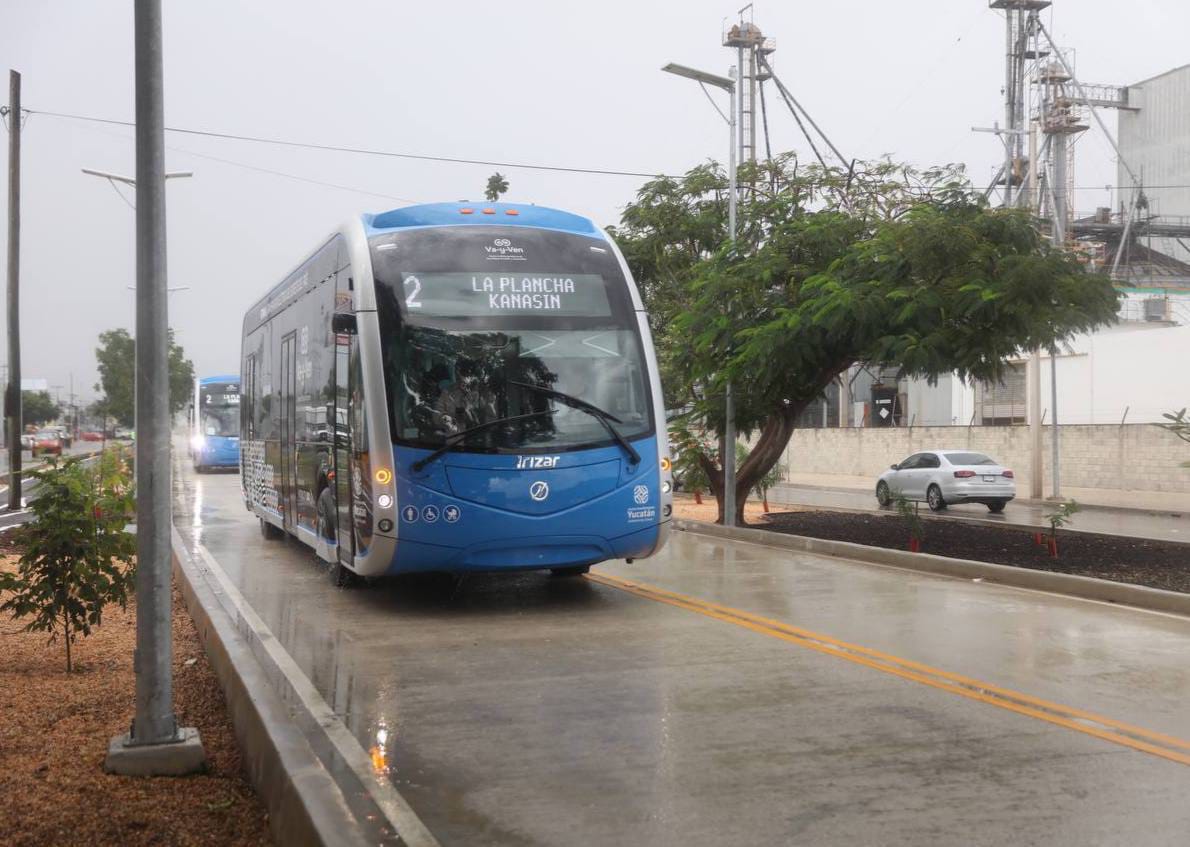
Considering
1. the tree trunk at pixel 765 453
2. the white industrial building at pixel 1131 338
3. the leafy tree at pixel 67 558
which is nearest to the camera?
the leafy tree at pixel 67 558

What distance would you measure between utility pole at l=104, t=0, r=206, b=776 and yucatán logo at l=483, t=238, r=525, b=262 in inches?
208

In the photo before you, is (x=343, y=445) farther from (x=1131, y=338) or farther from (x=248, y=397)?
(x=1131, y=338)

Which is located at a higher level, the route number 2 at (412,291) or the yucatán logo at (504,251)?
the yucatán logo at (504,251)

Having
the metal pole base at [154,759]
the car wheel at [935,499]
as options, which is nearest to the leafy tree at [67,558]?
the metal pole base at [154,759]

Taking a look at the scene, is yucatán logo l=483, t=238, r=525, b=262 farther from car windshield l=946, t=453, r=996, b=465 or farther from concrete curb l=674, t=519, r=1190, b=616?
car windshield l=946, t=453, r=996, b=465

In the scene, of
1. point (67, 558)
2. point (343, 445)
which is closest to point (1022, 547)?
point (343, 445)

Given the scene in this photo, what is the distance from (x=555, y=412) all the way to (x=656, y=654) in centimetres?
273

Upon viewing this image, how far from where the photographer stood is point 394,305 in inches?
440

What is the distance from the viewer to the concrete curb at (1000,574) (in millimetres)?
12023

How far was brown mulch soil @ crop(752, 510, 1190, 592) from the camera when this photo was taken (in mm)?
14922

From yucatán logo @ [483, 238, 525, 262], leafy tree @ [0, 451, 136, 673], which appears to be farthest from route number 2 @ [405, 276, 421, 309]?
leafy tree @ [0, 451, 136, 673]

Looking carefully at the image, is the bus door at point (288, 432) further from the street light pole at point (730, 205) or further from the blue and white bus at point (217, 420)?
the blue and white bus at point (217, 420)

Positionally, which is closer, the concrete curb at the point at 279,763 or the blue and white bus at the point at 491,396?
the concrete curb at the point at 279,763

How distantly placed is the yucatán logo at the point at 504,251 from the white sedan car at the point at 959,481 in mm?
19674
